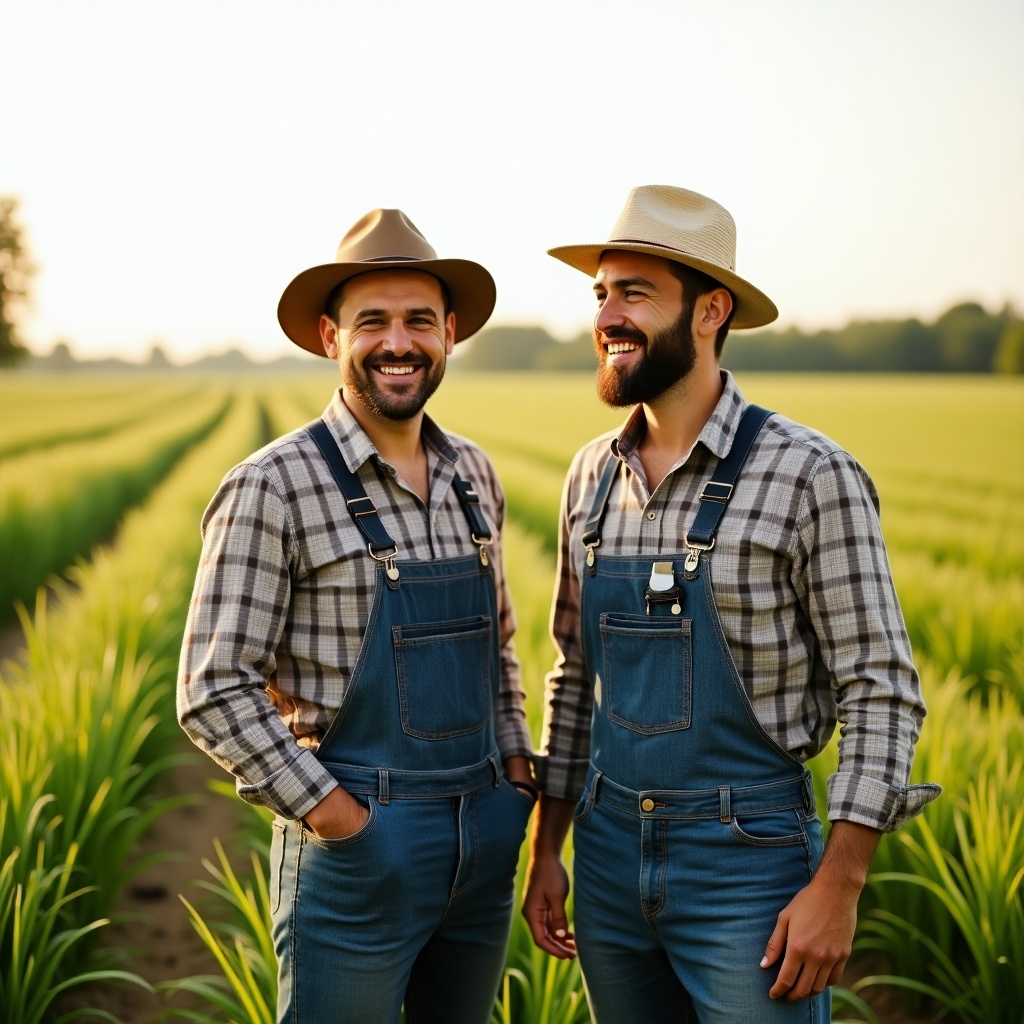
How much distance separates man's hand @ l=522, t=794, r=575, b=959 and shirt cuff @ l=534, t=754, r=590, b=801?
0.03 m

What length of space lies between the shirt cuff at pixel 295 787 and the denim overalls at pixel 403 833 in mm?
89

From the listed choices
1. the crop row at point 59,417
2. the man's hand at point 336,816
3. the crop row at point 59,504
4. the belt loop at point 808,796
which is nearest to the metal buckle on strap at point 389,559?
the man's hand at point 336,816

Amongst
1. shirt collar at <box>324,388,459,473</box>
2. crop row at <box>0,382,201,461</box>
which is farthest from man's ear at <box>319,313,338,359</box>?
crop row at <box>0,382,201,461</box>

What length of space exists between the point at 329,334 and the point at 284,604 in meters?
0.69

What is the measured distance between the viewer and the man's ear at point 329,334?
7.54 ft

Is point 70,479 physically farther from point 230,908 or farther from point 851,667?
point 851,667

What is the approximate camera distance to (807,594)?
1894 millimetres

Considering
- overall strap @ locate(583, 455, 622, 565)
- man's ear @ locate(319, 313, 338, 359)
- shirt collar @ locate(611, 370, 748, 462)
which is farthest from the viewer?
man's ear @ locate(319, 313, 338, 359)

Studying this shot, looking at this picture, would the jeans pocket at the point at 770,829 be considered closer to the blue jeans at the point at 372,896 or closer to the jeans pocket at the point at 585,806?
the jeans pocket at the point at 585,806

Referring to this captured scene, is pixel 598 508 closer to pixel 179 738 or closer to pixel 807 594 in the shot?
pixel 807 594

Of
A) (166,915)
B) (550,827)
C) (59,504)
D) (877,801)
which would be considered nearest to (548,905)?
(550,827)

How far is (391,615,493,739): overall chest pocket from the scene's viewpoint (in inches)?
77.2

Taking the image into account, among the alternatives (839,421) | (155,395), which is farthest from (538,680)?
(155,395)

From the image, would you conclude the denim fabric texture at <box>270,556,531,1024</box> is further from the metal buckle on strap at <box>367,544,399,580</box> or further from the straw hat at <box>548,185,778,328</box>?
the straw hat at <box>548,185,778,328</box>
